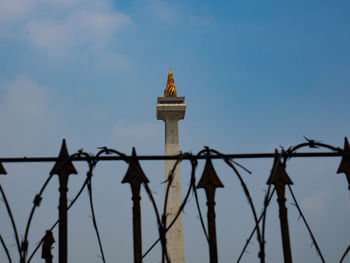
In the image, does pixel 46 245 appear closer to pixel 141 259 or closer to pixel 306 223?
pixel 141 259

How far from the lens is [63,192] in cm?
409

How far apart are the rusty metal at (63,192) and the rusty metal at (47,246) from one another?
67cm

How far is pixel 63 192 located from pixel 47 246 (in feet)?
2.59

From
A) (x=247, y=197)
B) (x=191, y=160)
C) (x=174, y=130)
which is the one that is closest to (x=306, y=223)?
(x=247, y=197)

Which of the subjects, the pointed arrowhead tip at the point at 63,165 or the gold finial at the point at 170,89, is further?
the gold finial at the point at 170,89

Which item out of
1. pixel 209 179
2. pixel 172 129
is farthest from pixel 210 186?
pixel 172 129

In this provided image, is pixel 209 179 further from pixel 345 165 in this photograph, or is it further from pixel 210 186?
pixel 345 165

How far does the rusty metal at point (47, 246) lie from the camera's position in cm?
443

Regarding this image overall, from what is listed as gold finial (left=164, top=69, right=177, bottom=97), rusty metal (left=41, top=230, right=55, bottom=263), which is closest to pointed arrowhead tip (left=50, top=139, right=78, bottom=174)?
rusty metal (left=41, top=230, right=55, bottom=263)

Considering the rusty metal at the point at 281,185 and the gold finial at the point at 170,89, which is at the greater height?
the gold finial at the point at 170,89

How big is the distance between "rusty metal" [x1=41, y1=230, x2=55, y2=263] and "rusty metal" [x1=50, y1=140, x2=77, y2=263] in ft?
2.21

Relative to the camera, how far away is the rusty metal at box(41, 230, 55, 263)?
14.5 feet

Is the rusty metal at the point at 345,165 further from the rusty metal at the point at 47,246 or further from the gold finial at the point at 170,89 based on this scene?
the gold finial at the point at 170,89

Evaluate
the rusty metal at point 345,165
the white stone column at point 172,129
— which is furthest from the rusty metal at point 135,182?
the white stone column at point 172,129
